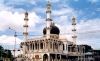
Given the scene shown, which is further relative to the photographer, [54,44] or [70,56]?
[70,56]

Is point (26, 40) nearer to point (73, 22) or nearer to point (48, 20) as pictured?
point (48, 20)

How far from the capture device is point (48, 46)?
60.4 meters

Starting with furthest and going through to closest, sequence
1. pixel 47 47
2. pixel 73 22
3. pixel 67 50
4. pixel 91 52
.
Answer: pixel 91 52 < pixel 73 22 < pixel 67 50 < pixel 47 47

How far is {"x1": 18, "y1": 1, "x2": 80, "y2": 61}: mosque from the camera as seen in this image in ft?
199

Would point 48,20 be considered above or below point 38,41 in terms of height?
above

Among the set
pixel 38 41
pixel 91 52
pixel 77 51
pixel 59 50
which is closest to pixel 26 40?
pixel 38 41

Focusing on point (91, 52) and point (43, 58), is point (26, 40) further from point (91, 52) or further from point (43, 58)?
point (91, 52)

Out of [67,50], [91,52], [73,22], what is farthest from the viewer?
[91,52]

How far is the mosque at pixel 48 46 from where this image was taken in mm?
60750

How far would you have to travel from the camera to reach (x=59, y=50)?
206 feet

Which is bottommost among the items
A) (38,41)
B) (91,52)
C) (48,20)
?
(91,52)

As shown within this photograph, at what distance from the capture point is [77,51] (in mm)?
68688

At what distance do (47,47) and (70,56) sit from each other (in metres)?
8.74

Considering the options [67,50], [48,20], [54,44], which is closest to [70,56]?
[67,50]
